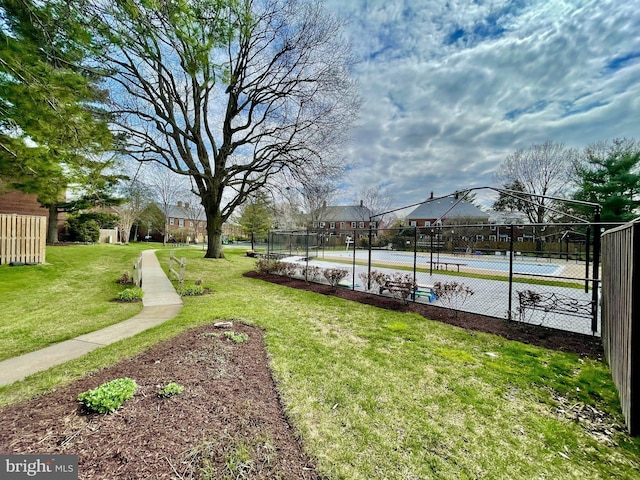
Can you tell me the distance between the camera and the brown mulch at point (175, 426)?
5.51 ft

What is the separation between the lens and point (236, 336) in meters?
4.02

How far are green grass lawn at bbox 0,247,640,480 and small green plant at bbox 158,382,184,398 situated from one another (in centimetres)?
107

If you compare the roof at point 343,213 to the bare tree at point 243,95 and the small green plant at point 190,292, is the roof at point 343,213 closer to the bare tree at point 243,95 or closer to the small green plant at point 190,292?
the bare tree at point 243,95

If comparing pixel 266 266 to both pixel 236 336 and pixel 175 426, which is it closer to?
pixel 236 336

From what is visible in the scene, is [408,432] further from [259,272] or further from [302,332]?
[259,272]

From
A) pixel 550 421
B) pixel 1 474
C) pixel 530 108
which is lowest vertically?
pixel 550 421

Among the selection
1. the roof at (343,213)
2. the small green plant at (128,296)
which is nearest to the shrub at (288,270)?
the small green plant at (128,296)

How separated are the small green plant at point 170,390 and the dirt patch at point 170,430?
0.16 feet

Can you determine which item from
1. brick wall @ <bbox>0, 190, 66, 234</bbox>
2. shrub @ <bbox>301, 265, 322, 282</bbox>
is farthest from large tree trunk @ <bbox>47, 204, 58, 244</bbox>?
shrub @ <bbox>301, 265, 322, 282</bbox>

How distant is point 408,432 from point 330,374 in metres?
1.26

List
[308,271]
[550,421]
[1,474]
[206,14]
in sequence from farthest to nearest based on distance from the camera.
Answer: [308,271]
[206,14]
[550,421]
[1,474]

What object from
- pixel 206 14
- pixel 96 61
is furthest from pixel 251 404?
pixel 96 61

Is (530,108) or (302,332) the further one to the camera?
(530,108)

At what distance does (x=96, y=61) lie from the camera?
938 centimetres
